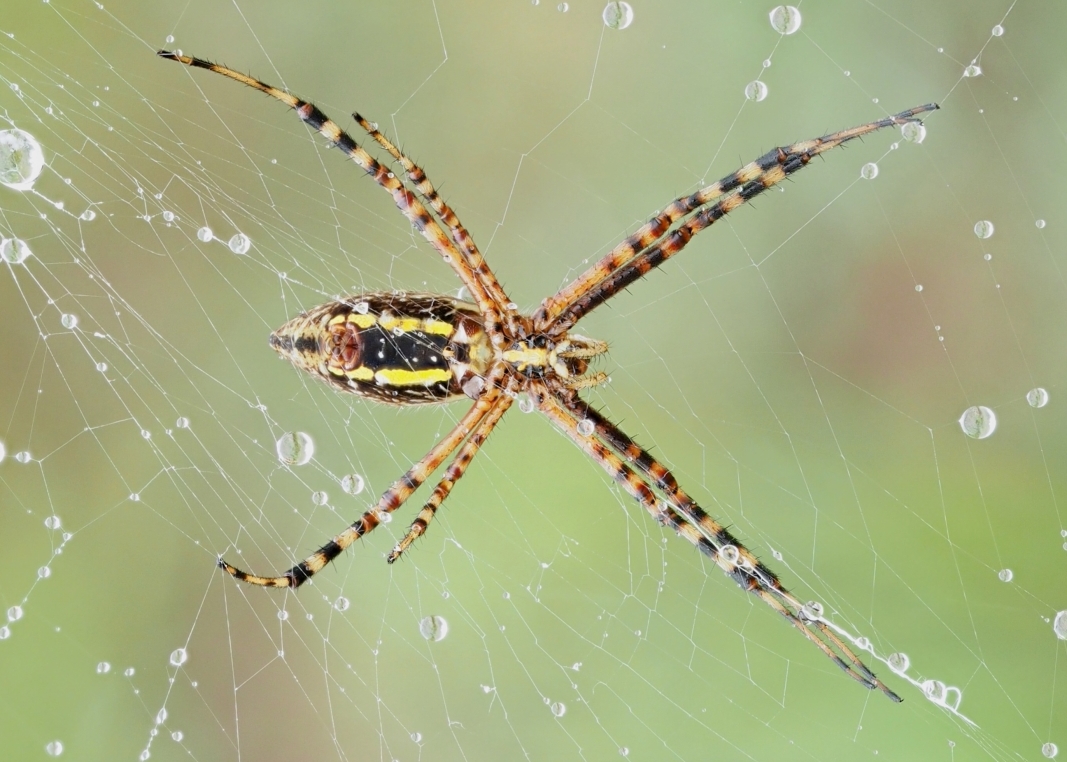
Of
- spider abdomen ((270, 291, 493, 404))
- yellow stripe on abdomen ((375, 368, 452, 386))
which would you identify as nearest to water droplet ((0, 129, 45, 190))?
spider abdomen ((270, 291, 493, 404))

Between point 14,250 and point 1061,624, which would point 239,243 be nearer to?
point 14,250

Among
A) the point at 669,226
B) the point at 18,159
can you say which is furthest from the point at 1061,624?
the point at 18,159

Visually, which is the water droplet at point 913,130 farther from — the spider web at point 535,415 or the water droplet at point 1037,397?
the water droplet at point 1037,397

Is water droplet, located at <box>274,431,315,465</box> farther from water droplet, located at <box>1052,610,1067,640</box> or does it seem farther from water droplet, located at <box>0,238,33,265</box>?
water droplet, located at <box>1052,610,1067,640</box>

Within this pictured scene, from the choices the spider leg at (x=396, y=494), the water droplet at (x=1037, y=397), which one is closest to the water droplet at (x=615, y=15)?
the spider leg at (x=396, y=494)

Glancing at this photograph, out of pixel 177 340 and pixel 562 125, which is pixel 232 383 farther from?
pixel 562 125
